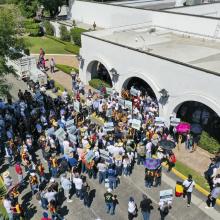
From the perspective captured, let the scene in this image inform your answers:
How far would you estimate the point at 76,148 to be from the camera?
19281 millimetres

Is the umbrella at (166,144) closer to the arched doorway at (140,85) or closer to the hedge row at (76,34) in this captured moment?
the arched doorway at (140,85)

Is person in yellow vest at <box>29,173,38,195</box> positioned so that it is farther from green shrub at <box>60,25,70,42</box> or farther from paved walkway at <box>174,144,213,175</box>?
green shrub at <box>60,25,70,42</box>

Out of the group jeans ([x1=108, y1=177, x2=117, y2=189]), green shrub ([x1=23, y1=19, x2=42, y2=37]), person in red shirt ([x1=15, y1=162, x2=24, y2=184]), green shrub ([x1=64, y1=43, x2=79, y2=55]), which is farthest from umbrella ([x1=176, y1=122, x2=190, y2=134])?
green shrub ([x1=23, y1=19, x2=42, y2=37])

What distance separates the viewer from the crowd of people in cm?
1602

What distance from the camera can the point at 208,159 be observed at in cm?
1994

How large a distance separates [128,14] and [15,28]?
21471 mm

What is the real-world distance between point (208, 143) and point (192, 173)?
280cm

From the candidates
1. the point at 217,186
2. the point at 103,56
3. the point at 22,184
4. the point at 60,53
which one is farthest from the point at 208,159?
the point at 60,53

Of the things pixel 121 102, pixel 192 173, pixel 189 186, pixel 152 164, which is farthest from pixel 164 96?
pixel 189 186

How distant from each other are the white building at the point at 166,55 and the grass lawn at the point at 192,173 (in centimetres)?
362

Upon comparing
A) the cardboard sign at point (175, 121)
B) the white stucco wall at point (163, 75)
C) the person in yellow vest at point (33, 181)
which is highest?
the white stucco wall at point (163, 75)

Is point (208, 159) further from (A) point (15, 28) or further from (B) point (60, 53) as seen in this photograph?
(B) point (60, 53)

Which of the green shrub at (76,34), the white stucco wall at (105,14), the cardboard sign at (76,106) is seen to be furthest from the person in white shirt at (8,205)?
the green shrub at (76,34)

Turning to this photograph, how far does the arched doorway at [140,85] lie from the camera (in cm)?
2627
